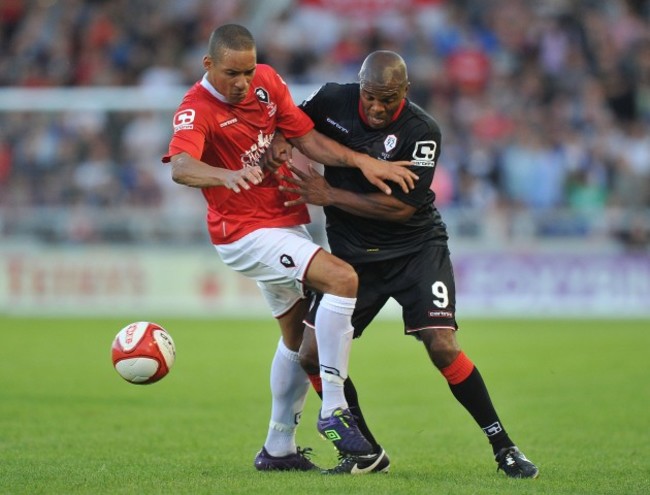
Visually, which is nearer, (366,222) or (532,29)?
(366,222)

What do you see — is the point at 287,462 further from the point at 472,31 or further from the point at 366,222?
the point at 472,31

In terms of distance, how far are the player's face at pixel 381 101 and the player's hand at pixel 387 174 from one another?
0.24 metres

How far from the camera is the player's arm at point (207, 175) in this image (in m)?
6.28

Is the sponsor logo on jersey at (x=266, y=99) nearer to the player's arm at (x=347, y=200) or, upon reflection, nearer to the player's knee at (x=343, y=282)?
the player's arm at (x=347, y=200)

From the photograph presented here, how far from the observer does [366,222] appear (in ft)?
23.3

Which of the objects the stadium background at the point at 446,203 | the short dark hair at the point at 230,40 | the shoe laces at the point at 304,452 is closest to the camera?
the short dark hair at the point at 230,40

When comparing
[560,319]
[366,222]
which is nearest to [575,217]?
[560,319]

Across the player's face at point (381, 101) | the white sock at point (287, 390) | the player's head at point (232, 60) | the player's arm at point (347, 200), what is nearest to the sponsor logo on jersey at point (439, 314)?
the player's arm at point (347, 200)

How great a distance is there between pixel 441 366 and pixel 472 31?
15.8 metres

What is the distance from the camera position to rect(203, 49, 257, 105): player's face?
21.8 ft

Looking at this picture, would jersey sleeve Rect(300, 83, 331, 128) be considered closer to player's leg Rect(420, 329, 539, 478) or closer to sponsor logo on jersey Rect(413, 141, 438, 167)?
sponsor logo on jersey Rect(413, 141, 438, 167)

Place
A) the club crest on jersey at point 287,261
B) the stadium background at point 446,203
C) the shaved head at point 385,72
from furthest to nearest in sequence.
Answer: the stadium background at point 446,203 < the club crest on jersey at point 287,261 < the shaved head at point 385,72

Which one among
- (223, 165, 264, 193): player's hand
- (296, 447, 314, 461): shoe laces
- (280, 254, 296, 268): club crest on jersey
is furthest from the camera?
(296, 447, 314, 461): shoe laces

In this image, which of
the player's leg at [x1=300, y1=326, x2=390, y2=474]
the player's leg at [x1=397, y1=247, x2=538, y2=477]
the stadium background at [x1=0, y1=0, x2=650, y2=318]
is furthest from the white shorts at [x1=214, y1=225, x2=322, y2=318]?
the stadium background at [x1=0, y1=0, x2=650, y2=318]
